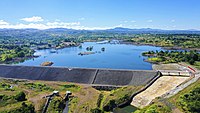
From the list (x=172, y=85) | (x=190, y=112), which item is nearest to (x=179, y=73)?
(x=172, y=85)

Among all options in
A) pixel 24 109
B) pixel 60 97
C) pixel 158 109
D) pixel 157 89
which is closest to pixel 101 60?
pixel 157 89

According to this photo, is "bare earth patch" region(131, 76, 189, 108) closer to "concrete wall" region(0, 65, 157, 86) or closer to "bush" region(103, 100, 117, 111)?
"concrete wall" region(0, 65, 157, 86)

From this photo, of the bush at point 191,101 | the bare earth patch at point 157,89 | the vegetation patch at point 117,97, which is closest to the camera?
the bush at point 191,101

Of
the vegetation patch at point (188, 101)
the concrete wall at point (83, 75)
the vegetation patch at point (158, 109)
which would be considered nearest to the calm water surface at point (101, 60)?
the concrete wall at point (83, 75)

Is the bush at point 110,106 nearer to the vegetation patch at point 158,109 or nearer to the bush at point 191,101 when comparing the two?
the vegetation patch at point 158,109

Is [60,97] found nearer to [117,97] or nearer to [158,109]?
[117,97]

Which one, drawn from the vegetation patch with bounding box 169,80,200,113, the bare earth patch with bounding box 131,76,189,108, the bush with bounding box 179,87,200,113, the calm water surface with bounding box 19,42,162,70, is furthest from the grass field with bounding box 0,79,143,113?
the calm water surface with bounding box 19,42,162,70

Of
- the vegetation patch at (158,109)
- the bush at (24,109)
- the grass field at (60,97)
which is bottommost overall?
the grass field at (60,97)
